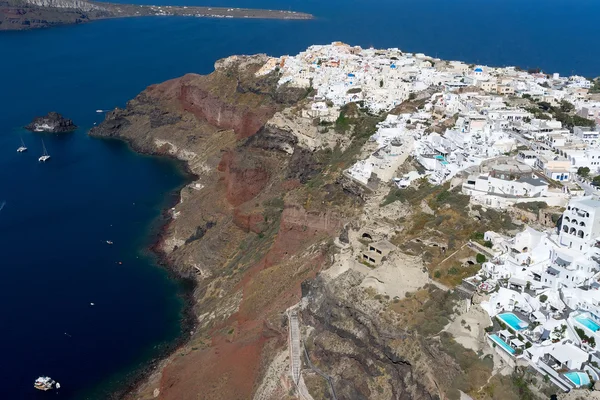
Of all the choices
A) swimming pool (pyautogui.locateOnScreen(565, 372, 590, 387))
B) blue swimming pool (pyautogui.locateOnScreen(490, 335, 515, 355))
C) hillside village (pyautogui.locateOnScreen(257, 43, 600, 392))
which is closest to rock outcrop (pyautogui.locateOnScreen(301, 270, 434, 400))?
hillside village (pyautogui.locateOnScreen(257, 43, 600, 392))

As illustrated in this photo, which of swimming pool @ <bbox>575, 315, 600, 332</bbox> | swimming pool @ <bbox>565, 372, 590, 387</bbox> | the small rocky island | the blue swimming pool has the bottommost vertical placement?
the small rocky island

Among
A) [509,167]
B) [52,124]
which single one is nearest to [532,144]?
[509,167]

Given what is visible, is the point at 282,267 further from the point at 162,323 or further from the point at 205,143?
the point at 205,143

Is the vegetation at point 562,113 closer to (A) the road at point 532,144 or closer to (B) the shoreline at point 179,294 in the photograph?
(A) the road at point 532,144

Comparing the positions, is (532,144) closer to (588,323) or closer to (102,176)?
(588,323)

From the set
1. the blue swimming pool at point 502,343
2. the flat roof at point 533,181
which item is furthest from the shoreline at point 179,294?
the flat roof at point 533,181

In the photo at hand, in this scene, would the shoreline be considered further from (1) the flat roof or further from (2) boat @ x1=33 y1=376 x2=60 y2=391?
(1) the flat roof
